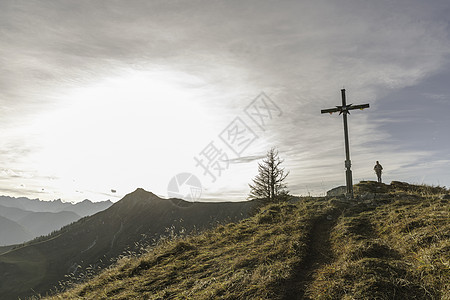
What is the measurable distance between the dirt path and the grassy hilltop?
0.02m

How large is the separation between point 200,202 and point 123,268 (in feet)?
602

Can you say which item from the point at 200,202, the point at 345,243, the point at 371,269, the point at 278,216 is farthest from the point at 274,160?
the point at 200,202

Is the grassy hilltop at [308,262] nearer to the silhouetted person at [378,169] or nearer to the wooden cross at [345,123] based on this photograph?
the wooden cross at [345,123]

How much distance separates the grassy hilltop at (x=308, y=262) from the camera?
5020 mm

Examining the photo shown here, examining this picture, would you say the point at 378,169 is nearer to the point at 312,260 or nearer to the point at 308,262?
the point at 312,260

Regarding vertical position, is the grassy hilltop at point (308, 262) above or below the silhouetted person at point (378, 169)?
below

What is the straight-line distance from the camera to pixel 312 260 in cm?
694

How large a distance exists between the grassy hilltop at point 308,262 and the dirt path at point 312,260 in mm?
23

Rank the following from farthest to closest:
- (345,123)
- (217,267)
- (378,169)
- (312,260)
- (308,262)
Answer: (378,169) < (345,123) < (217,267) < (312,260) < (308,262)

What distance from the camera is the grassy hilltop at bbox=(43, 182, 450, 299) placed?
5020 millimetres

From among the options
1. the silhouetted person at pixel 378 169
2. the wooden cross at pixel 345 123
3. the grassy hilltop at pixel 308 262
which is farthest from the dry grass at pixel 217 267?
the silhouetted person at pixel 378 169

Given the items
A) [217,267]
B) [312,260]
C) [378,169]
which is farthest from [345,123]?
[217,267]

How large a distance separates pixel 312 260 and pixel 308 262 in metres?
0.20

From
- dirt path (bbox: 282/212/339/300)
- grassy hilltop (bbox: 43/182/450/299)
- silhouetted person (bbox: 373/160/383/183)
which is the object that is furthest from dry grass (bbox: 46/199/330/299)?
silhouetted person (bbox: 373/160/383/183)
